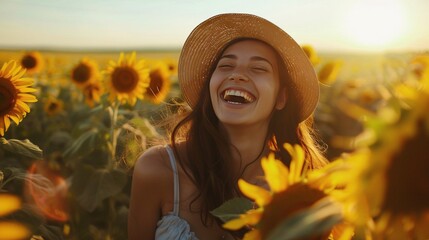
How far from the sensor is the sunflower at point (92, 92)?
5566 millimetres

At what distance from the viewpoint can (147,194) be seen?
259 centimetres

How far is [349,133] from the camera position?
915 centimetres

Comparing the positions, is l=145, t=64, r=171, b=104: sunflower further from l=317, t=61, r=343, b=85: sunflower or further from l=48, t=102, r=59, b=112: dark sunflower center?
l=317, t=61, r=343, b=85: sunflower

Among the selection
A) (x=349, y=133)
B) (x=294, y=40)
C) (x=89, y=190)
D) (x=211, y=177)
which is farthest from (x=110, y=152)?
(x=349, y=133)

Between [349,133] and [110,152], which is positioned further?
[349,133]

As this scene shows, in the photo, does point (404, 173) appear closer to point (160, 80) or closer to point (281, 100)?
point (281, 100)

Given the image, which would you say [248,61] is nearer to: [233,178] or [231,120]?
[231,120]

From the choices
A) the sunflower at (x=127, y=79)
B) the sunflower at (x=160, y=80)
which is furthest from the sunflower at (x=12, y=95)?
the sunflower at (x=160, y=80)

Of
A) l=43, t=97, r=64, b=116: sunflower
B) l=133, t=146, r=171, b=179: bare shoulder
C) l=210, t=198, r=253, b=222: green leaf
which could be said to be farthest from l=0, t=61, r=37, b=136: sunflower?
l=43, t=97, r=64, b=116: sunflower

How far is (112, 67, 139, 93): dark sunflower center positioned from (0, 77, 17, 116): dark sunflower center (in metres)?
1.90

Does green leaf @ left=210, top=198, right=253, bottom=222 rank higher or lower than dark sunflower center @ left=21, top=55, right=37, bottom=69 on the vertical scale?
lower

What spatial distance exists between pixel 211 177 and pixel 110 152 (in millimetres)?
1522

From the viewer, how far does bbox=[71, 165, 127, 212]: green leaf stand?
141 inches

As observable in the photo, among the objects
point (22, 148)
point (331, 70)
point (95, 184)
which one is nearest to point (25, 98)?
point (22, 148)
